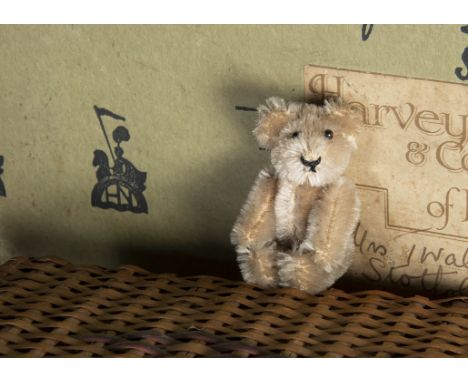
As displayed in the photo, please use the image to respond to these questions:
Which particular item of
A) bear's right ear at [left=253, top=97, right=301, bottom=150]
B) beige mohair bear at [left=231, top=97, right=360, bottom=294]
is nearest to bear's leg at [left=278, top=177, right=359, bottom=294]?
beige mohair bear at [left=231, top=97, right=360, bottom=294]

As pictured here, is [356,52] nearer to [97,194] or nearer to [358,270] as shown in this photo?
[358,270]

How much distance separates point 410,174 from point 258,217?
0.25m

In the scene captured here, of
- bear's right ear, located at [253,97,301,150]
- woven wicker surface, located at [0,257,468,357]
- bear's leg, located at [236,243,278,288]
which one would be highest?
bear's right ear, located at [253,97,301,150]

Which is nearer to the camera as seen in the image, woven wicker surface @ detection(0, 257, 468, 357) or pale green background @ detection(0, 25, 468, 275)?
woven wicker surface @ detection(0, 257, 468, 357)

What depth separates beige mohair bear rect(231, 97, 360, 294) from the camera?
142 centimetres

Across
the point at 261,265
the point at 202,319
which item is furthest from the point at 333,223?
the point at 202,319

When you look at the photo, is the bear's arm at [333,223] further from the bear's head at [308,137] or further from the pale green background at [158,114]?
the pale green background at [158,114]

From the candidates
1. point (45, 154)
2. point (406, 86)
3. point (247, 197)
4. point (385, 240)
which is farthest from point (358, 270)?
point (45, 154)

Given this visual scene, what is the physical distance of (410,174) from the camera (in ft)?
4.91

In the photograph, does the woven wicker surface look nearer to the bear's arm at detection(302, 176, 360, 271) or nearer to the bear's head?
the bear's arm at detection(302, 176, 360, 271)

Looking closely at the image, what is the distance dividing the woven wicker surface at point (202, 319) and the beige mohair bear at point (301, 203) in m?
0.04

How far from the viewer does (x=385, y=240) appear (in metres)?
1.56

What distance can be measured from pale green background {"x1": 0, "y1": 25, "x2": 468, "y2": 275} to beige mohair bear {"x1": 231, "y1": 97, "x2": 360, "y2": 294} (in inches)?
3.8

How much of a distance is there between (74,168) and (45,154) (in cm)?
6
